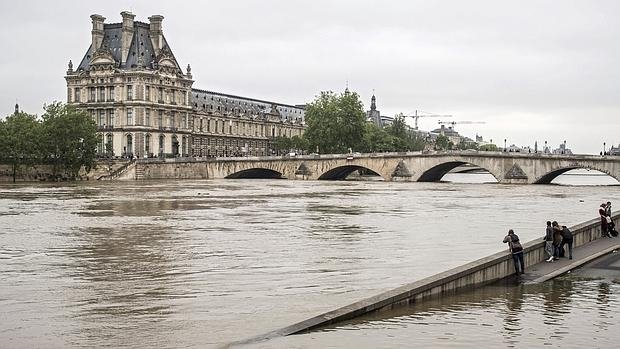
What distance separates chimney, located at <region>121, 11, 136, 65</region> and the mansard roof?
1.47 feet

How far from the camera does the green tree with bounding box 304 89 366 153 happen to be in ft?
385

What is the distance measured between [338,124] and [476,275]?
326 feet

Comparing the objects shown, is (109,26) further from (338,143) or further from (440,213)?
(440,213)

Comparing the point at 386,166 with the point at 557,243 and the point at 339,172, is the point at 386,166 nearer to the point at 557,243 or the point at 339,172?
the point at 339,172

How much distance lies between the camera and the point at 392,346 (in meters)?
13.7

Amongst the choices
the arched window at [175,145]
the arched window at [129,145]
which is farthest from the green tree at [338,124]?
the arched window at [129,145]

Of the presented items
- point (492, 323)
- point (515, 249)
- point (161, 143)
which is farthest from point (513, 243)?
point (161, 143)

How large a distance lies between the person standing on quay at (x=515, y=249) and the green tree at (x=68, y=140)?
7822 cm

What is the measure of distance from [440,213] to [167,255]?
20.3m

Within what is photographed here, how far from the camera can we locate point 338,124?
4631 inches

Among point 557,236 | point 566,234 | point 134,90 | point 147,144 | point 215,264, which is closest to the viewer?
→ point 557,236

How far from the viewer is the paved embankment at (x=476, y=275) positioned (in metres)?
15.1

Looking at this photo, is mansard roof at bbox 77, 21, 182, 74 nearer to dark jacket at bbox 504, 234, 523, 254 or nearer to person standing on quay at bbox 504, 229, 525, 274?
person standing on quay at bbox 504, 229, 525, 274

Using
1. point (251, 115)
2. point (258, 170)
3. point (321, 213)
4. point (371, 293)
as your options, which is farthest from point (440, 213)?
point (251, 115)
